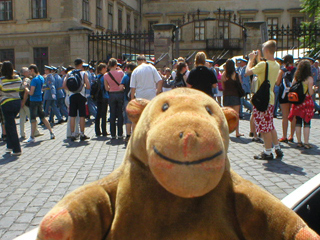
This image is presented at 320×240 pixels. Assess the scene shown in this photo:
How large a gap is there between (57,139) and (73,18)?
16.1 meters

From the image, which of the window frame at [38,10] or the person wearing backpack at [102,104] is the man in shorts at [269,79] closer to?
the person wearing backpack at [102,104]

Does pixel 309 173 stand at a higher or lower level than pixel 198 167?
lower

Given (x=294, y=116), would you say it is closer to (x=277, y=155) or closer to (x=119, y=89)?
(x=277, y=155)

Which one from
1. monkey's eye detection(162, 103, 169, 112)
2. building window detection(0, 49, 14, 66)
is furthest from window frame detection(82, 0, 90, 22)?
monkey's eye detection(162, 103, 169, 112)

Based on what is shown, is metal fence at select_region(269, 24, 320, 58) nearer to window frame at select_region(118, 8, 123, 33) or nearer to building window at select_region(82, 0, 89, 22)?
building window at select_region(82, 0, 89, 22)

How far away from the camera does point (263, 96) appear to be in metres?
5.91

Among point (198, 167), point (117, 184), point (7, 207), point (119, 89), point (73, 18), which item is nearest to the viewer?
point (198, 167)

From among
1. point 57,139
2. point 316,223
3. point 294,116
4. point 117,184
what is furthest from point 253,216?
point 57,139

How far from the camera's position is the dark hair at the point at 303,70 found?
7051 mm

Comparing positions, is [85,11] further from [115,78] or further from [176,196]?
[176,196]

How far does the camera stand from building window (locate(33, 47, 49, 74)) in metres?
24.0

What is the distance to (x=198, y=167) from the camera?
1.25 metres

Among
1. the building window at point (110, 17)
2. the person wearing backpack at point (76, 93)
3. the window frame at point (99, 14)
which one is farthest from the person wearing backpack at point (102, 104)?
the building window at point (110, 17)

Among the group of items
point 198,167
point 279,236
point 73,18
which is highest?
point 73,18
